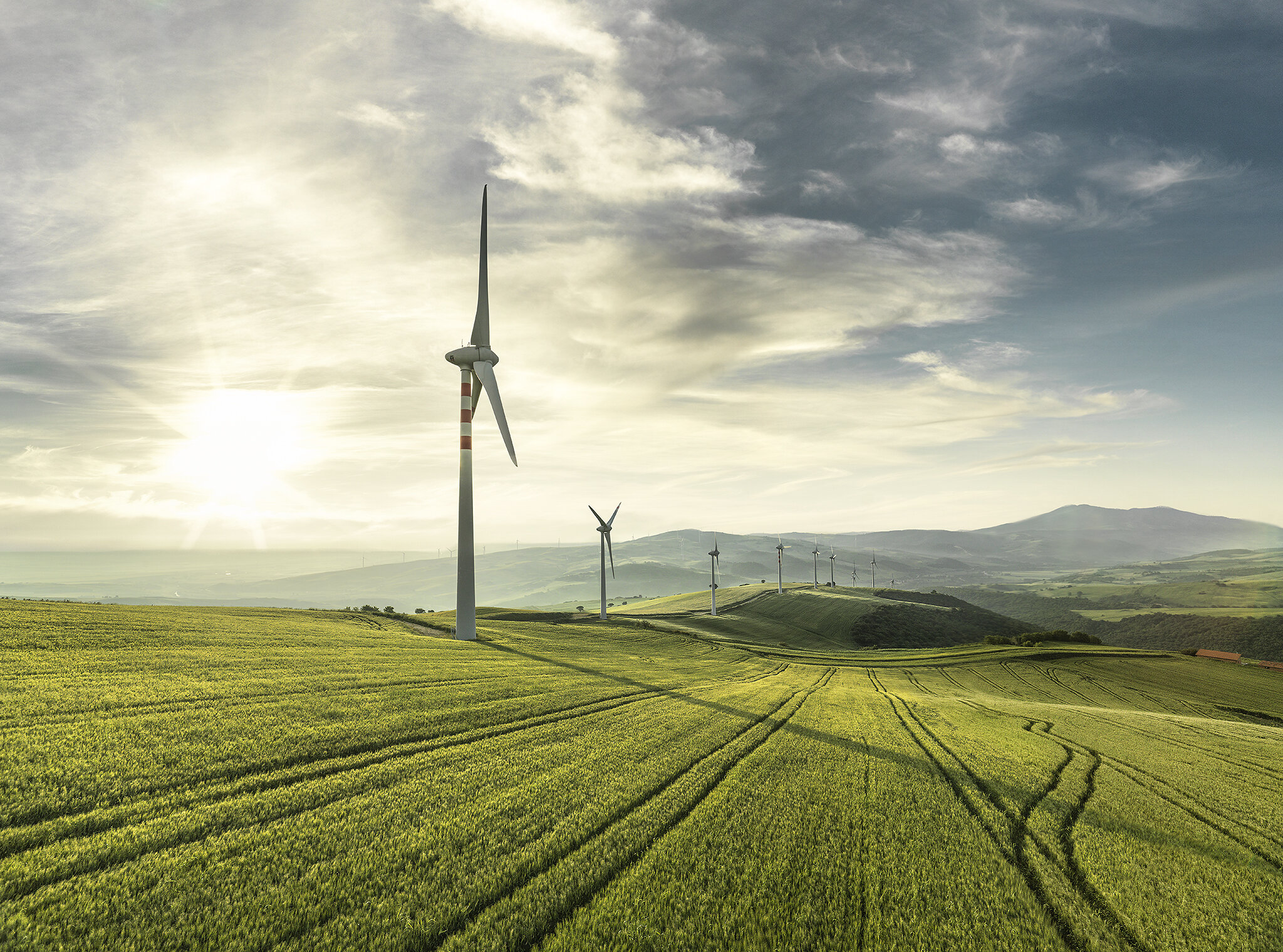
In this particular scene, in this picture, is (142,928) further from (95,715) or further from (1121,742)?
(1121,742)

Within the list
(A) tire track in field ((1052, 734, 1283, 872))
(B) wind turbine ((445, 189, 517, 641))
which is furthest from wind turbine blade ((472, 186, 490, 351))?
(A) tire track in field ((1052, 734, 1283, 872))

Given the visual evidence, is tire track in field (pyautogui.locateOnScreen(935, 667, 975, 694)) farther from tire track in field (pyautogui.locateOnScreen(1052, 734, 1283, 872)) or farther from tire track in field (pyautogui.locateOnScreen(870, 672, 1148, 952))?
tire track in field (pyautogui.locateOnScreen(870, 672, 1148, 952))

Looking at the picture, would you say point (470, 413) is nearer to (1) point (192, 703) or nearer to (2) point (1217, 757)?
(1) point (192, 703)

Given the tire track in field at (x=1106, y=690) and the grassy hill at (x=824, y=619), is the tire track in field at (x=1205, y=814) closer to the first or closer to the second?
the tire track in field at (x=1106, y=690)

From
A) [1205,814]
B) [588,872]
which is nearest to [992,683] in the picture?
[1205,814]

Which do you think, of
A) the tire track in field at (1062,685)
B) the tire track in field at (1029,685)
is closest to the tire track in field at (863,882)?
the tire track in field at (1029,685)

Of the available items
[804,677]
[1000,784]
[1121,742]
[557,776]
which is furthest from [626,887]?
[804,677]
